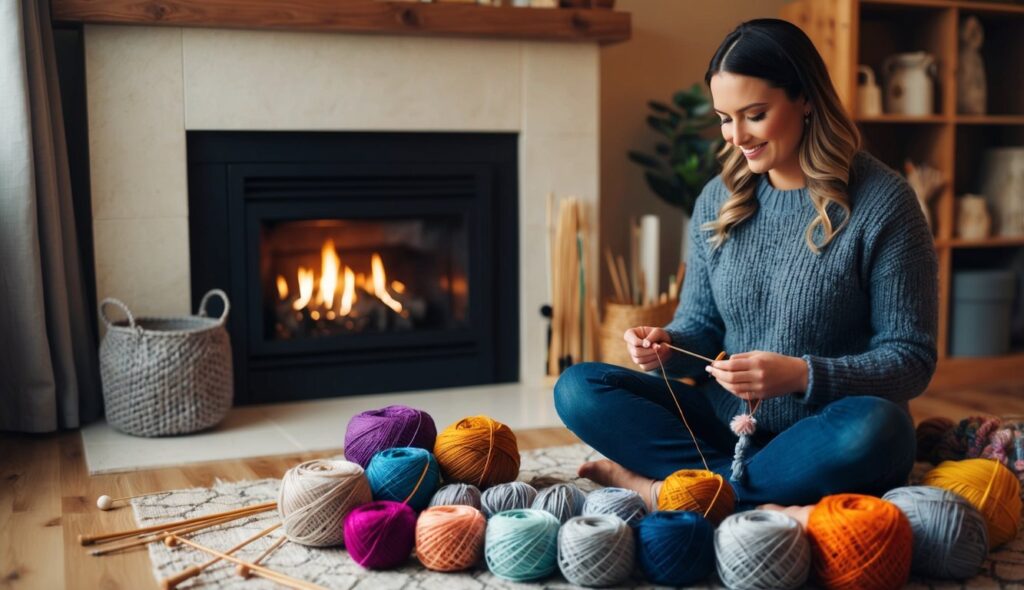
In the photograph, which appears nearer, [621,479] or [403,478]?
[403,478]

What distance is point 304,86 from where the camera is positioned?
9.33 ft

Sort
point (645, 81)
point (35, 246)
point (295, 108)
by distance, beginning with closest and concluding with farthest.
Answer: point (35, 246)
point (295, 108)
point (645, 81)

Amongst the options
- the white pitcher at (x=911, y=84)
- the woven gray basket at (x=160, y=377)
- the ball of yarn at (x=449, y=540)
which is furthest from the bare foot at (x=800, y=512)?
the white pitcher at (x=911, y=84)

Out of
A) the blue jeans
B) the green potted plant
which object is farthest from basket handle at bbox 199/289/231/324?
the green potted plant

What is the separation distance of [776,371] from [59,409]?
1817 mm

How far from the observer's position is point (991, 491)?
5.80 ft

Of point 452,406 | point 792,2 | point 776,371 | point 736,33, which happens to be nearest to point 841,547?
point 776,371

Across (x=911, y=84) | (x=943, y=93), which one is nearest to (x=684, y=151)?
(x=911, y=84)

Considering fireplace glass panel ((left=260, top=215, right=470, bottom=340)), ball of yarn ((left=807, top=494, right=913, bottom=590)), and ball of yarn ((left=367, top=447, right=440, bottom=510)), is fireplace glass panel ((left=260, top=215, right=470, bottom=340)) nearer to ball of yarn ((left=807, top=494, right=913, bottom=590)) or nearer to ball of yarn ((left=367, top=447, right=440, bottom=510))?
ball of yarn ((left=367, top=447, right=440, bottom=510))

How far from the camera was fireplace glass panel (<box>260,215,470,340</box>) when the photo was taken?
3045 mm

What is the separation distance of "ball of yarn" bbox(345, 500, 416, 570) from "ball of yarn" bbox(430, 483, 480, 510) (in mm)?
101

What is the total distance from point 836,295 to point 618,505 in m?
0.52

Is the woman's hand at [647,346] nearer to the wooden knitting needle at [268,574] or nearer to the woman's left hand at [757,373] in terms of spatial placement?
the woman's left hand at [757,373]

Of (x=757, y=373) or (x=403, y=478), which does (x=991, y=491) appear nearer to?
(x=757, y=373)
